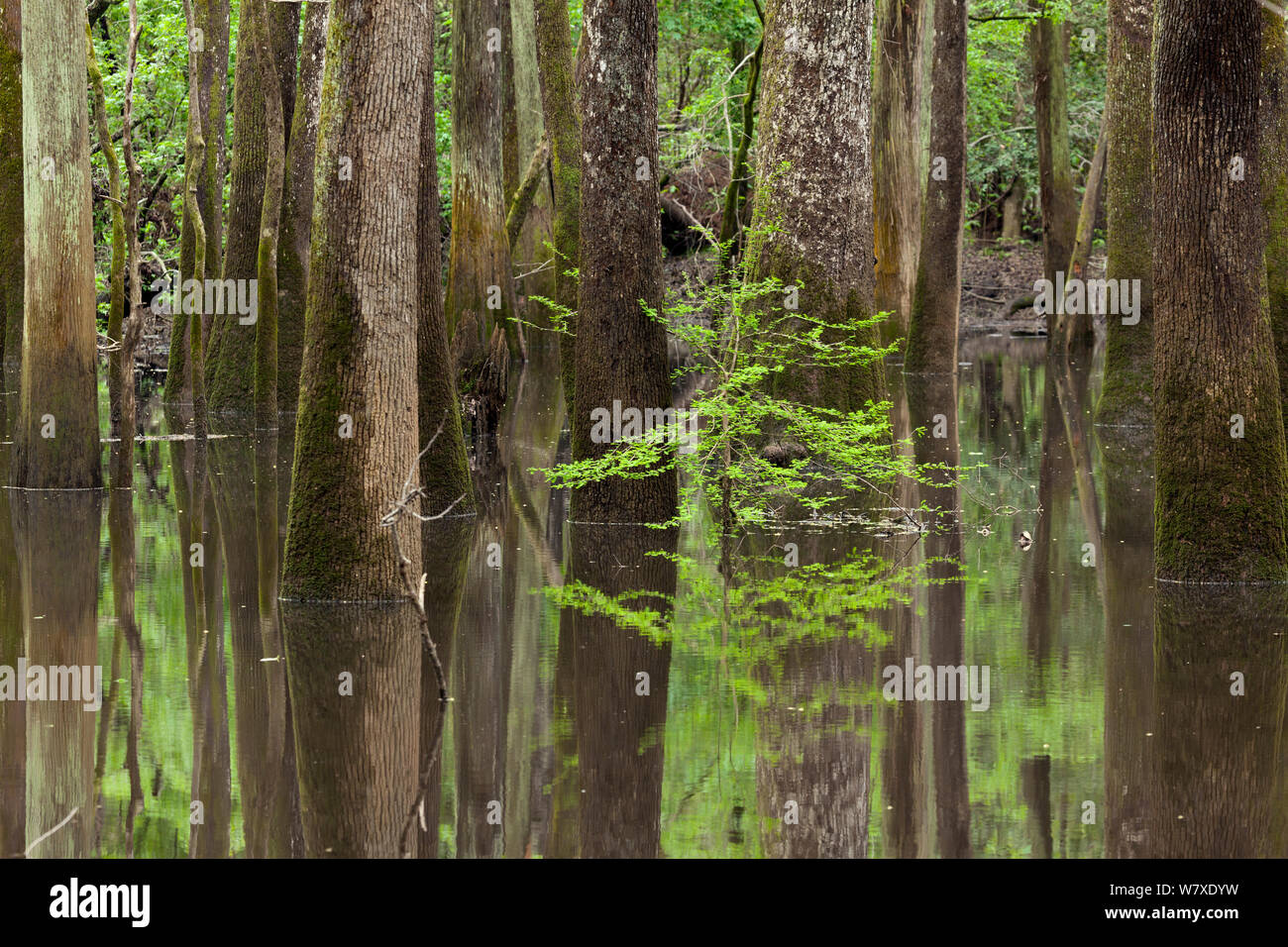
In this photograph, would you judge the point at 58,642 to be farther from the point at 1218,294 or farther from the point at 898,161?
the point at 898,161

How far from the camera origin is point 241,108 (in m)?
20.9

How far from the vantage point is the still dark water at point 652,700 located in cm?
604

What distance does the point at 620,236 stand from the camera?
12422 millimetres

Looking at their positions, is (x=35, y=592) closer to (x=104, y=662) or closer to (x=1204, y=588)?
(x=104, y=662)

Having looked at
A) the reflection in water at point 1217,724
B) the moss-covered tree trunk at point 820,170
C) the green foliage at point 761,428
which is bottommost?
the reflection in water at point 1217,724

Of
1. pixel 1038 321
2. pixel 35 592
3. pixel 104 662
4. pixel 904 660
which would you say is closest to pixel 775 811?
pixel 904 660

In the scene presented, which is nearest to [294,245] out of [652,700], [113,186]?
[113,186]

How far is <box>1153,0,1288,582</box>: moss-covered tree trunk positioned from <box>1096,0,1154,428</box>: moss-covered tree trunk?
7.54 metres

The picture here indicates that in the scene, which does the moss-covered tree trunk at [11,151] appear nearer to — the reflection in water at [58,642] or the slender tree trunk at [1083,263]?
the reflection in water at [58,642]

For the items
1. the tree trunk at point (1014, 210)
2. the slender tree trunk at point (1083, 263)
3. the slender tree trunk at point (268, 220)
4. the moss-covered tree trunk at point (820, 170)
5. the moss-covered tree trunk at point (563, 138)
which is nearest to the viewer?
the moss-covered tree trunk at point (820, 170)

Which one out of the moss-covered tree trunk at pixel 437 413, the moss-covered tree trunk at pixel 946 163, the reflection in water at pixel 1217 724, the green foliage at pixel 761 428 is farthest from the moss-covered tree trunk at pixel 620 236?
the moss-covered tree trunk at pixel 946 163

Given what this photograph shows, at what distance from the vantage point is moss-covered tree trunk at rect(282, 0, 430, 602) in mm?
9664

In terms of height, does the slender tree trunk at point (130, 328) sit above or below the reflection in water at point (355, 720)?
above

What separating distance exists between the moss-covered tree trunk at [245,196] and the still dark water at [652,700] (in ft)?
28.1
